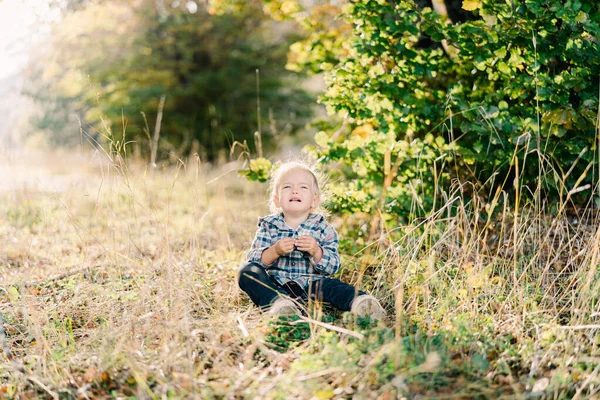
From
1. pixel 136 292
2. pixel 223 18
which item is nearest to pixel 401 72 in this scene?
pixel 136 292

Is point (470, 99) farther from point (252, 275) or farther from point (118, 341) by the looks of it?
point (118, 341)

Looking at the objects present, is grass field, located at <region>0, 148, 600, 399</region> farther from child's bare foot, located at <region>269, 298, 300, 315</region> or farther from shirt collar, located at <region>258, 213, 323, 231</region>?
shirt collar, located at <region>258, 213, 323, 231</region>

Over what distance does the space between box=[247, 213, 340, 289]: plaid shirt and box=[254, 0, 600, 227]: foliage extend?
0.55m

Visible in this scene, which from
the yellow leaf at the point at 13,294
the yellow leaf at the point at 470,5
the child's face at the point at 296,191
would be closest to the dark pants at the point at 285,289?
the child's face at the point at 296,191

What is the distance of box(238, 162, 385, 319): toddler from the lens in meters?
3.09

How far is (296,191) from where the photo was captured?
3277 millimetres

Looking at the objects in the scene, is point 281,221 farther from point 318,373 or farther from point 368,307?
point 318,373

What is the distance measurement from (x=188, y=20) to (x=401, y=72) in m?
→ 7.44

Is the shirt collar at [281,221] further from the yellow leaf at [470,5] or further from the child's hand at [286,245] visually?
the yellow leaf at [470,5]

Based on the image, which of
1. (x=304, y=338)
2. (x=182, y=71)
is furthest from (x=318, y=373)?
(x=182, y=71)

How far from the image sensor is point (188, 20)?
1061cm

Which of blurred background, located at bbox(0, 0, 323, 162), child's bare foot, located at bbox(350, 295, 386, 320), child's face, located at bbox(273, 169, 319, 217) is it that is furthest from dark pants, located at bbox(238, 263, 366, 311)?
blurred background, located at bbox(0, 0, 323, 162)

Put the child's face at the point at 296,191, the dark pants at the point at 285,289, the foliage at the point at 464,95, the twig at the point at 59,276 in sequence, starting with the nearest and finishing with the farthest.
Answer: the dark pants at the point at 285,289
the child's face at the point at 296,191
the foliage at the point at 464,95
the twig at the point at 59,276

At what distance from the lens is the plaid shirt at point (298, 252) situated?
10.7ft
